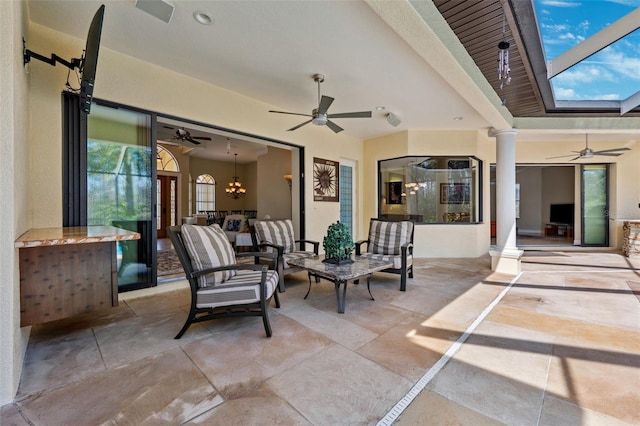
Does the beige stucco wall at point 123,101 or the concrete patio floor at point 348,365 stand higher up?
the beige stucco wall at point 123,101

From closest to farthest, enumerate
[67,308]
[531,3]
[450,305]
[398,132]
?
1. [67,308]
2. [531,3]
3. [450,305]
4. [398,132]

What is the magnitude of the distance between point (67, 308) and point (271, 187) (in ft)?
21.0

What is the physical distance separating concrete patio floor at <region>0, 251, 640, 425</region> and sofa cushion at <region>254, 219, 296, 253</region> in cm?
123

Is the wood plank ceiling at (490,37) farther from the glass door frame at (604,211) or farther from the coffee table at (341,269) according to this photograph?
the glass door frame at (604,211)

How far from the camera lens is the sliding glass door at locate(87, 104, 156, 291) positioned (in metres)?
3.18

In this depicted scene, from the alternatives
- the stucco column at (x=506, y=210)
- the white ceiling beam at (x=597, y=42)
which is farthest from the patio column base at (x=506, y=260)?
the white ceiling beam at (x=597, y=42)

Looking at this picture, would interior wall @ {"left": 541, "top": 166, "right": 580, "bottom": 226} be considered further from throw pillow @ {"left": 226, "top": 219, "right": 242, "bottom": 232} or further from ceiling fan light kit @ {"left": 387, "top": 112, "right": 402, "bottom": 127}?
throw pillow @ {"left": 226, "top": 219, "right": 242, "bottom": 232}

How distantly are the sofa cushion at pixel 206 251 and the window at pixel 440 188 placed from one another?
4.78m

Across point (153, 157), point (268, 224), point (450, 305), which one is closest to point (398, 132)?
point (268, 224)

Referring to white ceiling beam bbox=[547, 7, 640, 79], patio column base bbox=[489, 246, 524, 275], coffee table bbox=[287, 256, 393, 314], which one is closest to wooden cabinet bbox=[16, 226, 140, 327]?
coffee table bbox=[287, 256, 393, 314]

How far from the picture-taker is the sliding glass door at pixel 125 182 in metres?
3.18

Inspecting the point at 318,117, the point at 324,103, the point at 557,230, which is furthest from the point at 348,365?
the point at 557,230

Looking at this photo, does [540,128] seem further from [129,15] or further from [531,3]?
[129,15]

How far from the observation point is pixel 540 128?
17.2ft
